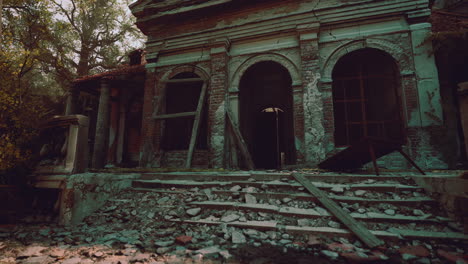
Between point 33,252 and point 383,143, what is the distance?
5.24 meters

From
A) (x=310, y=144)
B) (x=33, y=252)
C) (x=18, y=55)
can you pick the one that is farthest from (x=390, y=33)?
(x=18, y=55)

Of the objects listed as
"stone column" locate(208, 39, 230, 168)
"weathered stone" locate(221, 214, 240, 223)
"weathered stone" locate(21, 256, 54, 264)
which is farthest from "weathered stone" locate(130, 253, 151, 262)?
"stone column" locate(208, 39, 230, 168)

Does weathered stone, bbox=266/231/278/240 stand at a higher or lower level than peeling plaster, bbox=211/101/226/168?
lower

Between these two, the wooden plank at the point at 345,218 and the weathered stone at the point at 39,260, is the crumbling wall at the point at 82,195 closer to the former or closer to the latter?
the weathered stone at the point at 39,260

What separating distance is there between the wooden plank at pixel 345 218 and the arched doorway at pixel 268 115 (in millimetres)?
4968

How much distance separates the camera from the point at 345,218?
2623 mm

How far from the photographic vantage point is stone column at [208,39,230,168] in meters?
6.84

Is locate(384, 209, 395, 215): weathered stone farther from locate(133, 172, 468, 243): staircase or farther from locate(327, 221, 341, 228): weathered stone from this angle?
locate(327, 221, 341, 228): weathered stone

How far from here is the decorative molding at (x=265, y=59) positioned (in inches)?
263

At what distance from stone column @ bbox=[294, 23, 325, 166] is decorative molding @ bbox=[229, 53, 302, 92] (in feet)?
0.85

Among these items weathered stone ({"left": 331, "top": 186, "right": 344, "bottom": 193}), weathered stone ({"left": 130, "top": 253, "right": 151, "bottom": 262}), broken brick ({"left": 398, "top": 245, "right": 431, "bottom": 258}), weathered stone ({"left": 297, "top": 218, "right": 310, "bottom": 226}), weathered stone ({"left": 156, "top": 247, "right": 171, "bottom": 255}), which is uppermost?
weathered stone ({"left": 331, "top": 186, "right": 344, "bottom": 193})

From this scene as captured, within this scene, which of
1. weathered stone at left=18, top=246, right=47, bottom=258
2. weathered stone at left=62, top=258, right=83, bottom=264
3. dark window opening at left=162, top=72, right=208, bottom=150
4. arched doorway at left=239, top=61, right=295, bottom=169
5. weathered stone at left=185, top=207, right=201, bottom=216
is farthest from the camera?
arched doorway at left=239, top=61, right=295, bottom=169

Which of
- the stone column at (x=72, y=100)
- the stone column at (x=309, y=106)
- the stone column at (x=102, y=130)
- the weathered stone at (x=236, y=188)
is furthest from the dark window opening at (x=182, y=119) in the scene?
the stone column at (x=72, y=100)

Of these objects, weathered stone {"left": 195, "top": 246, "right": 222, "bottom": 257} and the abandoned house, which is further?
the abandoned house
